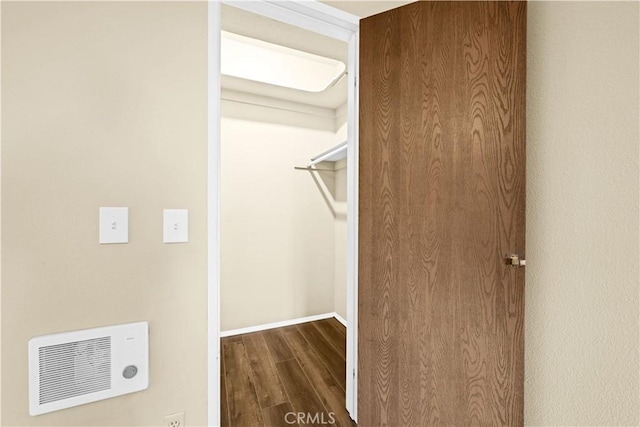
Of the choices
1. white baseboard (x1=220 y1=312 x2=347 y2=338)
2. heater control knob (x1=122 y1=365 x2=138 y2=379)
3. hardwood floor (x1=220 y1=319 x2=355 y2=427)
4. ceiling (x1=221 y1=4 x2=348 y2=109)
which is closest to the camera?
heater control knob (x1=122 y1=365 x2=138 y2=379)

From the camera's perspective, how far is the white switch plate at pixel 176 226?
107 centimetres

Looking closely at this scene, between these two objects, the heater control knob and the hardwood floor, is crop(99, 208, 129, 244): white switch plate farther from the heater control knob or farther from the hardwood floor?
the hardwood floor

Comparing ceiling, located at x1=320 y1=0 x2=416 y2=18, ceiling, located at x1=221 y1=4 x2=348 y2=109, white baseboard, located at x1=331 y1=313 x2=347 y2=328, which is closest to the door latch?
ceiling, located at x1=320 y1=0 x2=416 y2=18

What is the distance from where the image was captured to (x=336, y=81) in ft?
7.64

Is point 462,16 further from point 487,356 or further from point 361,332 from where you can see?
point 361,332

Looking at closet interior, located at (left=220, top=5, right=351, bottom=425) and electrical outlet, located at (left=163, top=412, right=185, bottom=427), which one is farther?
closet interior, located at (left=220, top=5, right=351, bottom=425)

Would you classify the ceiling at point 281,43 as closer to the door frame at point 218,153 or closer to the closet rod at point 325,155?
the door frame at point 218,153

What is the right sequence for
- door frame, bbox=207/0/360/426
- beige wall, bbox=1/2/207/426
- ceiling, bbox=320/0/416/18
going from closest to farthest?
beige wall, bbox=1/2/207/426
door frame, bbox=207/0/360/426
ceiling, bbox=320/0/416/18

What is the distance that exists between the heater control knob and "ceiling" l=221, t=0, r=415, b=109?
5.53ft

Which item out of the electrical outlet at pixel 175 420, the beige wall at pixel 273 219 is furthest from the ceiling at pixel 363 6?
the electrical outlet at pixel 175 420

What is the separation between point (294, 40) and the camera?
1965mm

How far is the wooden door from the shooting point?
42.4 inches

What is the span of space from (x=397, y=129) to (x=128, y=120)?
44.0 inches

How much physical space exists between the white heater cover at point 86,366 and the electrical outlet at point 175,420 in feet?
0.57
